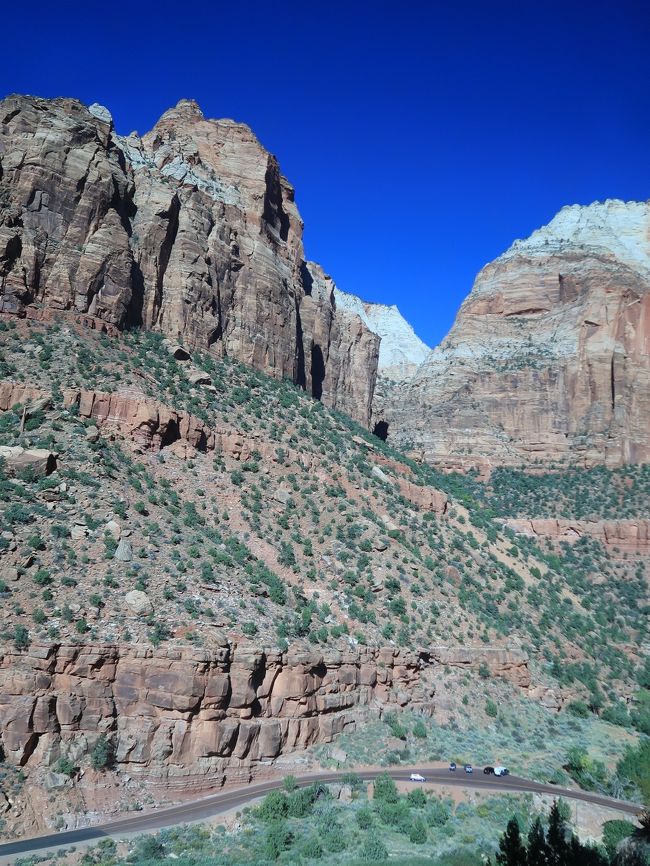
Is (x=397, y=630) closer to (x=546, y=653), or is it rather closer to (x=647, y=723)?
(x=546, y=653)

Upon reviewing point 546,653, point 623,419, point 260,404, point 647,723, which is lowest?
point 647,723

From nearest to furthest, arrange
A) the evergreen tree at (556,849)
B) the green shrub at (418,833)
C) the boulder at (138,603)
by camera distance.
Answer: the evergreen tree at (556,849) < the green shrub at (418,833) < the boulder at (138,603)

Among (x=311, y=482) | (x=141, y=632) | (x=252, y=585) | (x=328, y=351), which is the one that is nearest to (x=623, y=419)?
(x=328, y=351)

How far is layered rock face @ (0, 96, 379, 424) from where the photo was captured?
4341 cm

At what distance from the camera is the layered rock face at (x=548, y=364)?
78.3 metres

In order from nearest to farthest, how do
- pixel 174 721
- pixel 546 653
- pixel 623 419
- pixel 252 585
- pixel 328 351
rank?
pixel 174 721 → pixel 252 585 → pixel 546 653 → pixel 328 351 → pixel 623 419

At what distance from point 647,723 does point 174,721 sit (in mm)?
28447

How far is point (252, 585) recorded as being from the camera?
3350 centimetres

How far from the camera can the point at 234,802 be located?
2503 cm

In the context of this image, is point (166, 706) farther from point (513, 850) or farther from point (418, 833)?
point (513, 850)

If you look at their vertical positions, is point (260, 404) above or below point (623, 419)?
below

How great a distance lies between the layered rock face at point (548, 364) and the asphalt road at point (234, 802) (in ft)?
175

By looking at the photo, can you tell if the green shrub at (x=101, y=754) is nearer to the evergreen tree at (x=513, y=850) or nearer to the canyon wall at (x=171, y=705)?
the canyon wall at (x=171, y=705)

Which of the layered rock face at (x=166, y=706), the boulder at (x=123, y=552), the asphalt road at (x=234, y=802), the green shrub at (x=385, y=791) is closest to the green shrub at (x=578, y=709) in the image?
the asphalt road at (x=234, y=802)
